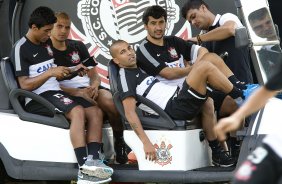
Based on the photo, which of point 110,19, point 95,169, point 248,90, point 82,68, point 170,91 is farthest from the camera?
point 110,19

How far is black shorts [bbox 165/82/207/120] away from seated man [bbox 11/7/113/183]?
0.71 m

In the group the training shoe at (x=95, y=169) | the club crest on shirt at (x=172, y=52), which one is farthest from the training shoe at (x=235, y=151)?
the training shoe at (x=95, y=169)

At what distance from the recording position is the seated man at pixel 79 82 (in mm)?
7215

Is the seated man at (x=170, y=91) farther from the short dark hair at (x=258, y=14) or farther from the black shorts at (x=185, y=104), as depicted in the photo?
the short dark hair at (x=258, y=14)

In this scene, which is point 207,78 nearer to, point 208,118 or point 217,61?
point 217,61

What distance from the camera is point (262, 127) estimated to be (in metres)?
6.40

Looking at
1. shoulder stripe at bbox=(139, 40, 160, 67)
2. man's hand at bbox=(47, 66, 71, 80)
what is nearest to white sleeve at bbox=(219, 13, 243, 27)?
shoulder stripe at bbox=(139, 40, 160, 67)

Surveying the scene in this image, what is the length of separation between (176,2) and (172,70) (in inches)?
87.5

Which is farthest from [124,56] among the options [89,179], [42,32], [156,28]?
[89,179]

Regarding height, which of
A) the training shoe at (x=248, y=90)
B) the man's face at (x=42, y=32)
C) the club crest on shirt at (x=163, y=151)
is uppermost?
the man's face at (x=42, y=32)

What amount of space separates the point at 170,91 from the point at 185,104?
0.25 m

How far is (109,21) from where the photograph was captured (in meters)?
9.17

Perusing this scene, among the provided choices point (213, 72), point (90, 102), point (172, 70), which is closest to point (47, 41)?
point (90, 102)

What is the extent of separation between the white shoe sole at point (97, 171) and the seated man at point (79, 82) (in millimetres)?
615
